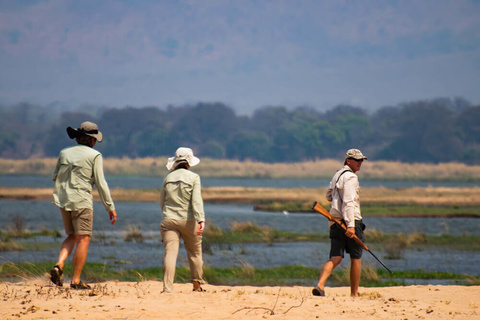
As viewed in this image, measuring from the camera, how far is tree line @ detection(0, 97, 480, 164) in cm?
12700

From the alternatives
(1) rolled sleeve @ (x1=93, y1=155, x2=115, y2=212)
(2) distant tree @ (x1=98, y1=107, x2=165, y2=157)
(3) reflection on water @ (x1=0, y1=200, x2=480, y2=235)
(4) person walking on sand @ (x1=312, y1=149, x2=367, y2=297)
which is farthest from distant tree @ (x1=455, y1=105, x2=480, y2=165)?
(1) rolled sleeve @ (x1=93, y1=155, x2=115, y2=212)

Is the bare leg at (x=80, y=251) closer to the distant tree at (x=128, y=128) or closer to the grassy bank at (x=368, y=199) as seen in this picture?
the grassy bank at (x=368, y=199)

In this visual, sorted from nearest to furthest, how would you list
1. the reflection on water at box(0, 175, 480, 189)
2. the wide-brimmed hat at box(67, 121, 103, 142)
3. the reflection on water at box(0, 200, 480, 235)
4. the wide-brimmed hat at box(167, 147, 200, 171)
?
the wide-brimmed hat at box(67, 121, 103, 142) → the wide-brimmed hat at box(167, 147, 200, 171) → the reflection on water at box(0, 200, 480, 235) → the reflection on water at box(0, 175, 480, 189)

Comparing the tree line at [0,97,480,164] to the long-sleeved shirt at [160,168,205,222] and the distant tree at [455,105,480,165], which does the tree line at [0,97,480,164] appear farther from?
the long-sleeved shirt at [160,168,205,222]

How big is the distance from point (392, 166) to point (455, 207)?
72.7 meters

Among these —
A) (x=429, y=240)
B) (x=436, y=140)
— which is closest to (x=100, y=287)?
(x=429, y=240)

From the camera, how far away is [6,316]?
788 cm

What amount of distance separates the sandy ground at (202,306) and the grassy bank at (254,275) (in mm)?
4626

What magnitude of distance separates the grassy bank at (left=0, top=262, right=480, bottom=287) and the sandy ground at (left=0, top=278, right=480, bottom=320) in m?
4.63

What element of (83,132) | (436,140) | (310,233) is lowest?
(310,233)

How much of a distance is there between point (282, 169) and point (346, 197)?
11466cm

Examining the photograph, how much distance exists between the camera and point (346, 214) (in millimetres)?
9188

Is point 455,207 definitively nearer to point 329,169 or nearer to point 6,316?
point 6,316

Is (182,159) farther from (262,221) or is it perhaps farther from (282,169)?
(282,169)
